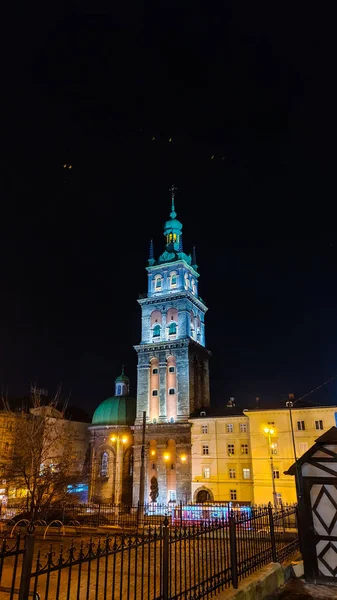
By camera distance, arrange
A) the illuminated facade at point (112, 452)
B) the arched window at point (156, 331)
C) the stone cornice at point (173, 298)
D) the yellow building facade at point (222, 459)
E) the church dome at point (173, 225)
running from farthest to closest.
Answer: the church dome at point (173, 225), the arched window at point (156, 331), the stone cornice at point (173, 298), the illuminated facade at point (112, 452), the yellow building facade at point (222, 459)

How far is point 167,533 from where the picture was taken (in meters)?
7.00

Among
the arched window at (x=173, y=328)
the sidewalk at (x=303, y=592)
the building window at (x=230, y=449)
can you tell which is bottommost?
the sidewalk at (x=303, y=592)

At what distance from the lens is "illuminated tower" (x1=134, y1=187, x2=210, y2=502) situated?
168 ft

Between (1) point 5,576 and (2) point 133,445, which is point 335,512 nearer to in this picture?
(1) point 5,576

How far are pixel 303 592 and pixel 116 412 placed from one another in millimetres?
50840

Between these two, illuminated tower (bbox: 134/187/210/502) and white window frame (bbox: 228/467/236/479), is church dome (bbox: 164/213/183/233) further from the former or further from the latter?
white window frame (bbox: 228/467/236/479)

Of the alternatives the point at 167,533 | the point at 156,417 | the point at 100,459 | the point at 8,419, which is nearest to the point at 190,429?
the point at 156,417

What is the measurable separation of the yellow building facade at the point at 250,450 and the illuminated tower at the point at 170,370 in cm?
191

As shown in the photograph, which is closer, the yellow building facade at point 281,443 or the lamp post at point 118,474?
the yellow building facade at point 281,443

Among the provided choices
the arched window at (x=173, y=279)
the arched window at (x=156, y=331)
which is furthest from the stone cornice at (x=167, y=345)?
the arched window at (x=173, y=279)

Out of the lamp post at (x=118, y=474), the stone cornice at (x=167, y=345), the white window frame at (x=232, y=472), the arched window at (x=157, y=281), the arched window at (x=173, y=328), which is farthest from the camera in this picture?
the arched window at (x=157, y=281)

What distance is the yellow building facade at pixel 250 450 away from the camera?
44438 millimetres

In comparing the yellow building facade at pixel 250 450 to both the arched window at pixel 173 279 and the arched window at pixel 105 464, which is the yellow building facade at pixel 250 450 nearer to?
the arched window at pixel 105 464

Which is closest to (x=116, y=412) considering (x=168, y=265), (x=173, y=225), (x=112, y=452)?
(x=112, y=452)
